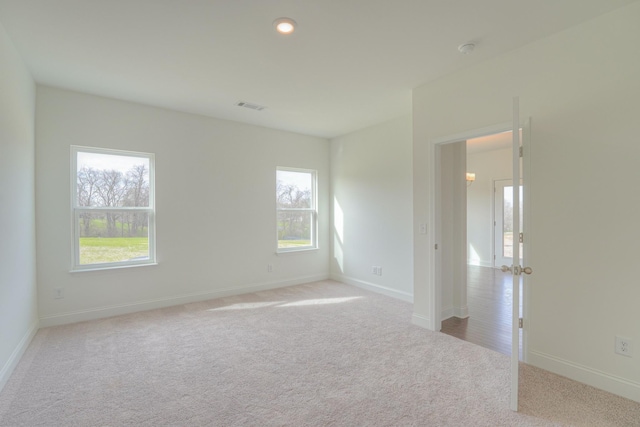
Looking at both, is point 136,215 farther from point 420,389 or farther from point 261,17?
point 420,389

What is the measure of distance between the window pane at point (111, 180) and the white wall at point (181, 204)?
0.17 m

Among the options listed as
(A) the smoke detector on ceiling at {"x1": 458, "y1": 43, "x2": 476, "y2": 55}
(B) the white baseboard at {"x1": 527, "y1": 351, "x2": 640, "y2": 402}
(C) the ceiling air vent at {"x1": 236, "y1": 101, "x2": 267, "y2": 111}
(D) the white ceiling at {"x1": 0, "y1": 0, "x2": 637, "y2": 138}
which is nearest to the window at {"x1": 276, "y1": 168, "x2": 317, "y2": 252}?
(C) the ceiling air vent at {"x1": 236, "y1": 101, "x2": 267, "y2": 111}

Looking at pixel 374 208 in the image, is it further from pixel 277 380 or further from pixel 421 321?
pixel 277 380

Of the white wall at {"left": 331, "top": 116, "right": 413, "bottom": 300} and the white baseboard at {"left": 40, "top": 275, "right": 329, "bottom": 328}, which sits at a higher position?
the white wall at {"left": 331, "top": 116, "right": 413, "bottom": 300}

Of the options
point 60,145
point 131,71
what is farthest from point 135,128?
point 131,71

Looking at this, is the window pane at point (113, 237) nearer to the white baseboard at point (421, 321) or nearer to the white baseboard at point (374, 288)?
the white baseboard at point (374, 288)

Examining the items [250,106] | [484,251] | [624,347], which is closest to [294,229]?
[250,106]

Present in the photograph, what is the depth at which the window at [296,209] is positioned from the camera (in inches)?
219

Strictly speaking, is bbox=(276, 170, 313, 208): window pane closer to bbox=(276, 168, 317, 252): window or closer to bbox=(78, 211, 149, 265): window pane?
bbox=(276, 168, 317, 252): window

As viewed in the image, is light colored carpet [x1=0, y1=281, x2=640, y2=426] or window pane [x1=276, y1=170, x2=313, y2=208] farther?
window pane [x1=276, y1=170, x2=313, y2=208]

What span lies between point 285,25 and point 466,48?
5.08 ft

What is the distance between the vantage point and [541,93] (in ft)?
8.50

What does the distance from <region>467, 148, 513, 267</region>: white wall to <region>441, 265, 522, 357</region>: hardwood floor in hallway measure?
178 cm

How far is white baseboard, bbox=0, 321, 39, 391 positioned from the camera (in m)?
2.35
